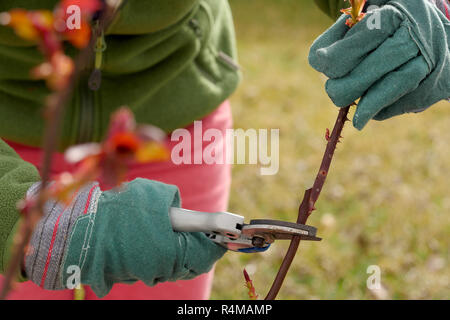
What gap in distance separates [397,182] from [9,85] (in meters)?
2.24

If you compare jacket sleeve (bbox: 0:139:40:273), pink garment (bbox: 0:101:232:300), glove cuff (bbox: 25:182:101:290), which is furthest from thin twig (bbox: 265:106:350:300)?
pink garment (bbox: 0:101:232:300)

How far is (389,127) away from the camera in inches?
139

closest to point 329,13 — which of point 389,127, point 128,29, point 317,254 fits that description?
point 128,29

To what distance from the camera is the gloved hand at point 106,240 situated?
2.74 ft

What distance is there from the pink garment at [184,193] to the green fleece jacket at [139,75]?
86 mm

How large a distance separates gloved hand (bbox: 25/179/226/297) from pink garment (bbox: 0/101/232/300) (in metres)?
0.46

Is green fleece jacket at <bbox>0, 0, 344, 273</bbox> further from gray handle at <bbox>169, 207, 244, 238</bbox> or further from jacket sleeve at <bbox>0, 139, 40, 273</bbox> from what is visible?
gray handle at <bbox>169, 207, 244, 238</bbox>

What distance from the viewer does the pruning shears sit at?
2.72ft

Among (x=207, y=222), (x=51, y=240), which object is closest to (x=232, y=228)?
(x=207, y=222)

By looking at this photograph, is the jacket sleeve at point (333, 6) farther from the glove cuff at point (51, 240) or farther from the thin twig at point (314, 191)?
the glove cuff at point (51, 240)

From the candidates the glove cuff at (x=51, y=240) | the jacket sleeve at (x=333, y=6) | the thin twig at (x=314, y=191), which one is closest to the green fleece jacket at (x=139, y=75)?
the jacket sleeve at (x=333, y=6)

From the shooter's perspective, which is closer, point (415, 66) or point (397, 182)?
point (415, 66)

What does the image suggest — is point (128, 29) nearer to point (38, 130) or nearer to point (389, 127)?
point (38, 130)

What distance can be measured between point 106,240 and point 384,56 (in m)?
0.53
